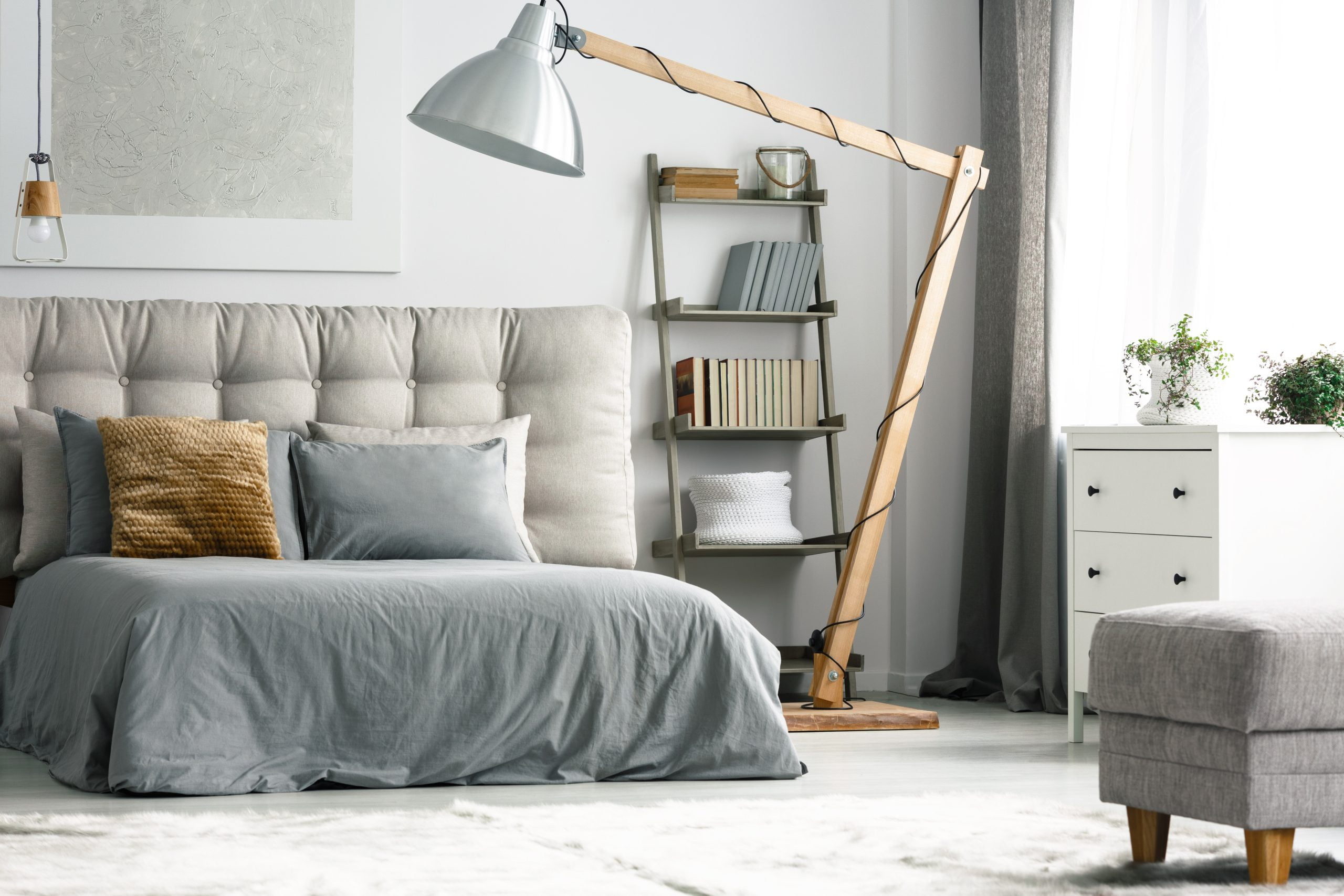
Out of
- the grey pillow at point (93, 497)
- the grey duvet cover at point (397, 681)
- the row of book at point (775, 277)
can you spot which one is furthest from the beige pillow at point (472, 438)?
the row of book at point (775, 277)

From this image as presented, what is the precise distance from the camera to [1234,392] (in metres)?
3.26

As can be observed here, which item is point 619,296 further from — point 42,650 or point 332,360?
point 42,650

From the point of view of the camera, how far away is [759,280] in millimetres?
4125

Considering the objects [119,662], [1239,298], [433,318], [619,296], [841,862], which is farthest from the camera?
[619,296]

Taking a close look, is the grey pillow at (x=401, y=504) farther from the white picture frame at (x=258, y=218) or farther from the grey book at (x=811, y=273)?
the grey book at (x=811, y=273)

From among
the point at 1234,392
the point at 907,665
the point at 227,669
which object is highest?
the point at 1234,392

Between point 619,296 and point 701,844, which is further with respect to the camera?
point 619,296

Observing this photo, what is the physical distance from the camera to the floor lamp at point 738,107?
2.34 m

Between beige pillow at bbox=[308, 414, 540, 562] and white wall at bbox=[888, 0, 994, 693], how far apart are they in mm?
1289

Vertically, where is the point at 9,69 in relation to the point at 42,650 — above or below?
above

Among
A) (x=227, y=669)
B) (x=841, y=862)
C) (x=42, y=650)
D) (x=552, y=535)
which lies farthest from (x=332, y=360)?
(x=841, y=862)

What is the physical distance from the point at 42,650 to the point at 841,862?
6.09 feet

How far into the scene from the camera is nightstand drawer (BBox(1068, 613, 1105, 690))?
10.9 ft

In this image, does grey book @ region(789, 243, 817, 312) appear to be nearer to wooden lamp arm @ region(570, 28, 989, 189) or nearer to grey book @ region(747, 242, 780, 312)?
grey book @ region(747, 242, 780, 312)
